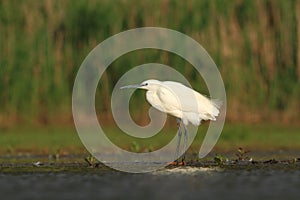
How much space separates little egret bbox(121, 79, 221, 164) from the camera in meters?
16.6

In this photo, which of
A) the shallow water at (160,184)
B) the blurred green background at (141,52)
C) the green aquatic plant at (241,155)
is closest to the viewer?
the shallow water at (160,184)

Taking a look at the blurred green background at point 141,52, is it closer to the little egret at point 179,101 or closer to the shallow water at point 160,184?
the little egret at point 179,101

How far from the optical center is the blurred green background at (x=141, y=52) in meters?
20.8

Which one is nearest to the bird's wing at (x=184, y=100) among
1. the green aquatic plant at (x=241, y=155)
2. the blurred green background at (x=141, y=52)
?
the green aquatic plant at (x=241, y=155)

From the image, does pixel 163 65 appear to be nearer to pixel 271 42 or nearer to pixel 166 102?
pixel 271 42

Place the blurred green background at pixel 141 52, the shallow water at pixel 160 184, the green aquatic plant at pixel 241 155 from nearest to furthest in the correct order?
the shallow water at pixel 160 184 < the green aquatic plant at pixel 241 155 < the blurred green background at pixel 141 52

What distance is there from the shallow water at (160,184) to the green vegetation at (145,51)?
5.77 meters

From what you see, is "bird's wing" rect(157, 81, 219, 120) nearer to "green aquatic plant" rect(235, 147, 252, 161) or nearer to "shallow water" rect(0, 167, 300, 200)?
"green aquatic plant" rect(235, 147, 252, 161)

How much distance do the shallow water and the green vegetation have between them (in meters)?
5.77

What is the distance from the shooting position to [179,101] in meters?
16.6

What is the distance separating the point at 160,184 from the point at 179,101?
10.2 ft

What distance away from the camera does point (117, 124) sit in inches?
822

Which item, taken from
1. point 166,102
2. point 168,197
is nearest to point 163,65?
point 166,102

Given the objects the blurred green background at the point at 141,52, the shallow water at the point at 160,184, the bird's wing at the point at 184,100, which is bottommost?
the shallow water at the point at 160,184
